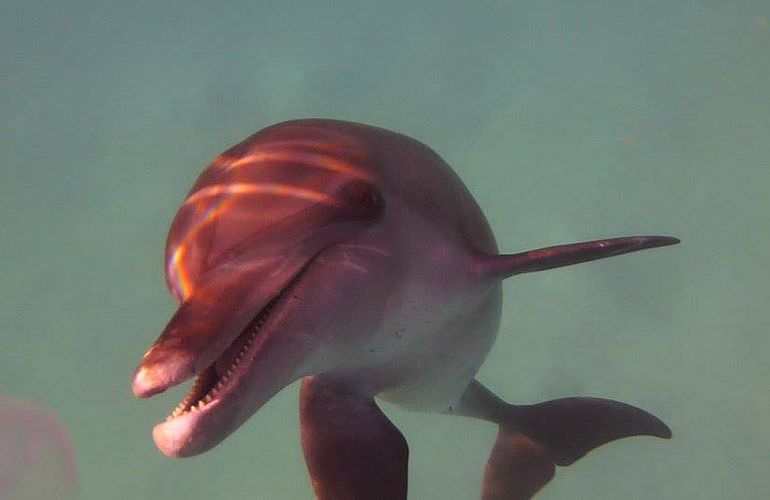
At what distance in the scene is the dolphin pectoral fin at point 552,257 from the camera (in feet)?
15.2

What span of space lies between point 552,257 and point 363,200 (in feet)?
5.29

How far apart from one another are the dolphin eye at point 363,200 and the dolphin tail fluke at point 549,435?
4.45 metres

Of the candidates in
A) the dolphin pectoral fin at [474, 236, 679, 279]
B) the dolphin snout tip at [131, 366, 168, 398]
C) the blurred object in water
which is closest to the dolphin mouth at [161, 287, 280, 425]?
the dolphin snout tip at [131, 366, 168, 398]

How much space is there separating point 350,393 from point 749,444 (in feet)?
39.8

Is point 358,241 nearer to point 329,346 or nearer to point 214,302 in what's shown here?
point 329,346

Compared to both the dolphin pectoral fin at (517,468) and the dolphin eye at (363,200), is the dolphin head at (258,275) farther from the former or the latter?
the dolphin pectoral fin at (517,468)

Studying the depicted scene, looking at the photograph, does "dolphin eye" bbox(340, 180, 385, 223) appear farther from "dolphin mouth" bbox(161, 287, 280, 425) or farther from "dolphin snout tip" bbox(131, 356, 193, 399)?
"dolphin snout tip" bbox(131, 356, 193, 399)

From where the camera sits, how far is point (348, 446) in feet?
13.6

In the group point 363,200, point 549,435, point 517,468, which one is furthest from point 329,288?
point 517,468

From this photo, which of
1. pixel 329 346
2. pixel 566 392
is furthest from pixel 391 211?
pixel 566 392

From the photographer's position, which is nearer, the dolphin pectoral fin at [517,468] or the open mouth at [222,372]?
the open mouth at [222,372]

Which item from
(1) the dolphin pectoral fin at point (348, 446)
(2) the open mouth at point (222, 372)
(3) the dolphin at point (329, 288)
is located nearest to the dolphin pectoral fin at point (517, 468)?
(3) the dolphin at point (329, 288)

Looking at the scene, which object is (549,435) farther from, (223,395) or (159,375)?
(159,375)

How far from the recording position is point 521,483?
766cm
